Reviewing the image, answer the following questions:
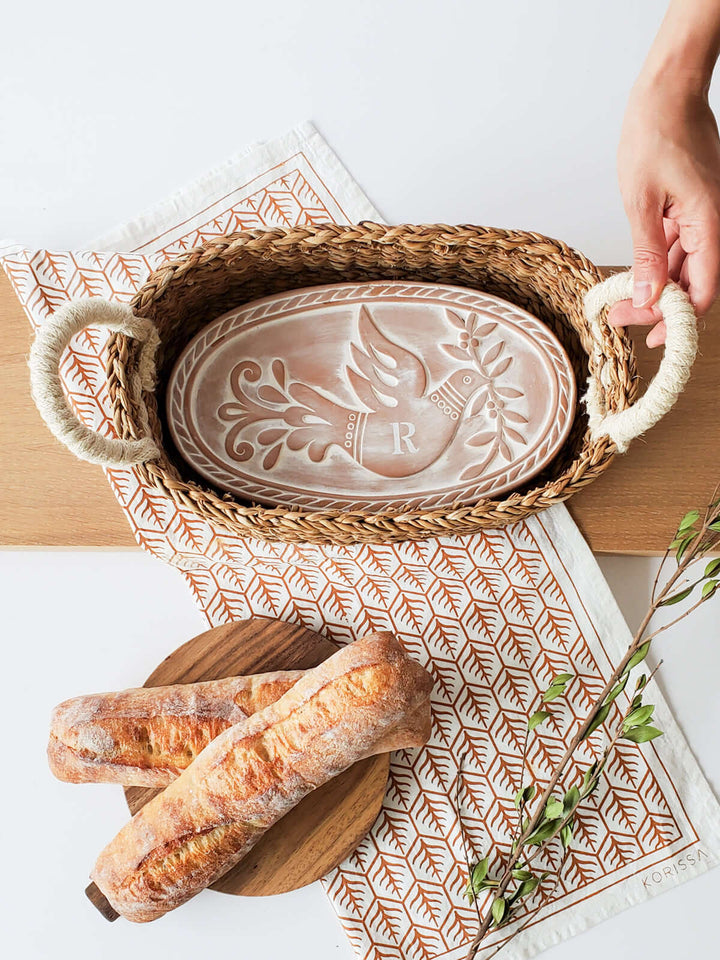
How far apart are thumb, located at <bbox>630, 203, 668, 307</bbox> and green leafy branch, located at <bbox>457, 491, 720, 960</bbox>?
0.79ft

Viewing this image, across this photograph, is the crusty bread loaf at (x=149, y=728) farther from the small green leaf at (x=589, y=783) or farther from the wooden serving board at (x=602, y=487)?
the small green leaf at (x=589, y=783)

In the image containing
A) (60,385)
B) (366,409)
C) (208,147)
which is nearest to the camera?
(60,385)

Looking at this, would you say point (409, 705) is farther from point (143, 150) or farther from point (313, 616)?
point (143, 150)

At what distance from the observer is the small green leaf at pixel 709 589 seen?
925 mm

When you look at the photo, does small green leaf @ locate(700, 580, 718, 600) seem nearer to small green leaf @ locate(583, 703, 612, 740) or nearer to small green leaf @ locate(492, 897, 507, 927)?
small green leaf @ locate(583, 703, 612, 740)

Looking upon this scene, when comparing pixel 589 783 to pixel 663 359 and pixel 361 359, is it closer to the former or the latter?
pixel 663 359

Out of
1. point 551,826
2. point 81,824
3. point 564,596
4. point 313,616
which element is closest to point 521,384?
point 564,596

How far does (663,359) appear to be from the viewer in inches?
34.1

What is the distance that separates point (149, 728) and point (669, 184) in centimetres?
83

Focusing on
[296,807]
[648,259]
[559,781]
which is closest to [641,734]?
[559,781]

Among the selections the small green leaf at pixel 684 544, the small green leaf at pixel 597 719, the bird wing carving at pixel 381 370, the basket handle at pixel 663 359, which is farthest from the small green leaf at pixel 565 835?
the bird wing carving at pixel 381 370

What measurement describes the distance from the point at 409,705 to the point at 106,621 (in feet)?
1.40

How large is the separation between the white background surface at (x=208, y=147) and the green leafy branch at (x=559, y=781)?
115mm

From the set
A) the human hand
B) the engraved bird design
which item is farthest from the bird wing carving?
the human hand
